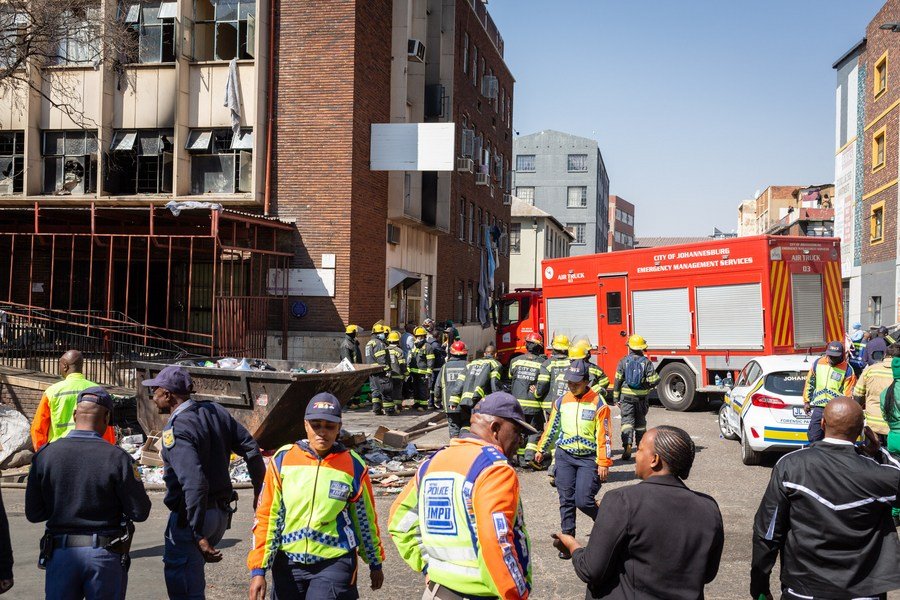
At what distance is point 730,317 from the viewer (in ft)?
56.0

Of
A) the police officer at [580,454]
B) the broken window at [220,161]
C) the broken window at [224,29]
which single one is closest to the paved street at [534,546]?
the police officer at [580,454]

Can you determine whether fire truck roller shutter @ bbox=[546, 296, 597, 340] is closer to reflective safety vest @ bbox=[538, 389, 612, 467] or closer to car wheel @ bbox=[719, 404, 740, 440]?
car wheel @ bbox=[719, 404, 740, 440]

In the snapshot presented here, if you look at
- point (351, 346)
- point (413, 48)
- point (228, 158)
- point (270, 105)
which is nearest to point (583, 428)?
point (351, 346)

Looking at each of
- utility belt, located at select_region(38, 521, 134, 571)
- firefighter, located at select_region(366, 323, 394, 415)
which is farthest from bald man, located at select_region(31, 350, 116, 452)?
firefighter, located at select_region(366, 323, 394, 415)

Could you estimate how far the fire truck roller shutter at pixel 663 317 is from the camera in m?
17.9

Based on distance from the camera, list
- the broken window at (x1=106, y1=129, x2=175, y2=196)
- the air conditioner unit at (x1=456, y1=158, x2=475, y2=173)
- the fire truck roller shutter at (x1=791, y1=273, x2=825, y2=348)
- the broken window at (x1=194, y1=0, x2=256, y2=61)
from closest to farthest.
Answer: the fire truck roller shutter at (x1=791, y1=273, x2=825, y2=348) → the broken window at (x1=194, y1=0, x2=256, y2=61) → the broken window at (x1=106, y1=129, x2=175, y2=196) → the air conditioner unit at (x1=456, y1=158, x2=475, y2=173)

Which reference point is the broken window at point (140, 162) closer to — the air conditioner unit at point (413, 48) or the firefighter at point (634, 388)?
the air conditioner unit at point (413, 48)

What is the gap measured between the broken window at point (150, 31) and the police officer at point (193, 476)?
16611 millimetres

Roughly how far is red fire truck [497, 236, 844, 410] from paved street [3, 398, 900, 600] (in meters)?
5.32

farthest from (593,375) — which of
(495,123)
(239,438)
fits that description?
(495,123)

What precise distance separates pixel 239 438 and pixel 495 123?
35390 mm

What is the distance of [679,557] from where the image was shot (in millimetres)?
3359

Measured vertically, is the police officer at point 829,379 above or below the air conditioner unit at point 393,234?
below

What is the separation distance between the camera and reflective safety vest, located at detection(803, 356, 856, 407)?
989cm
